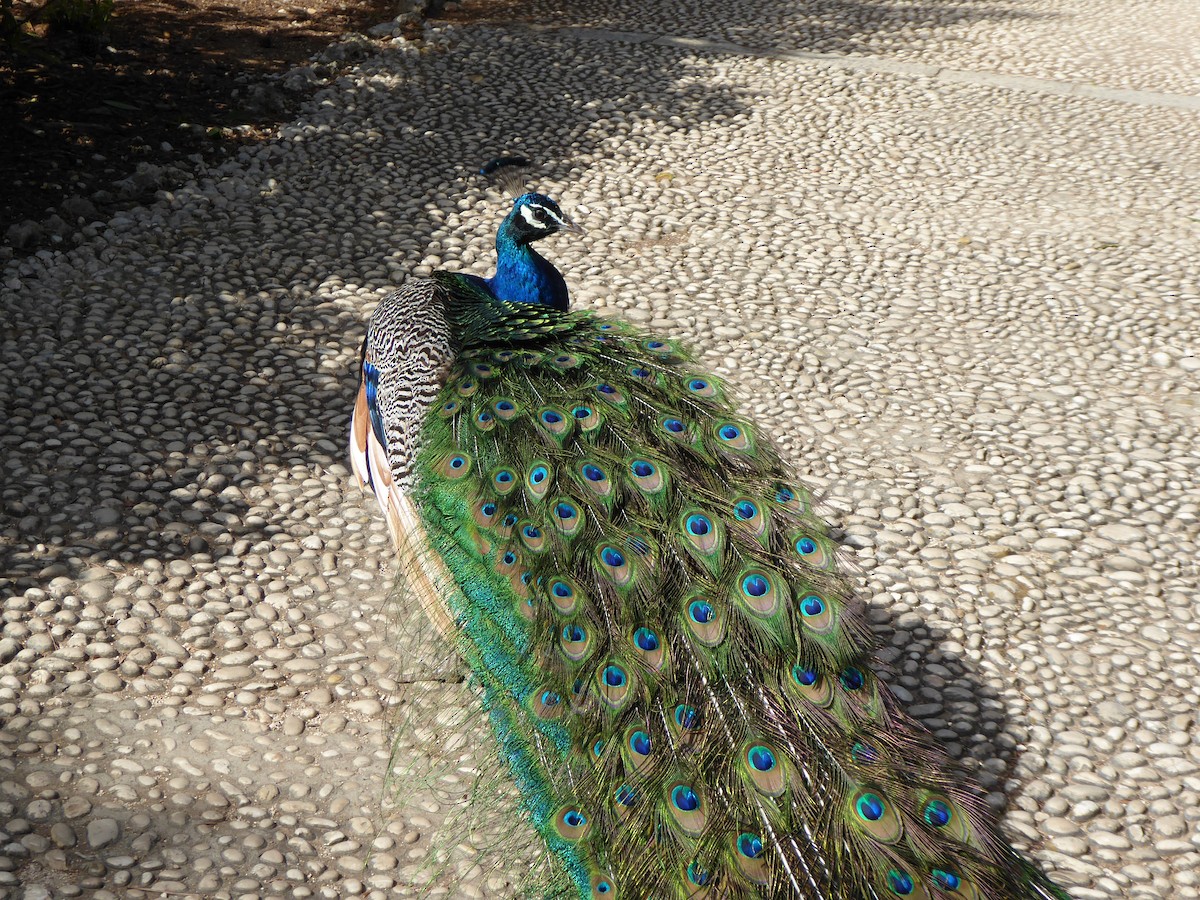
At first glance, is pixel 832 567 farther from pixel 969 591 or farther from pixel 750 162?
pixel 750 162

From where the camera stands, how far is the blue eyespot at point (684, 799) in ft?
6.55

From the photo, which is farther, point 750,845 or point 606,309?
point 606,309

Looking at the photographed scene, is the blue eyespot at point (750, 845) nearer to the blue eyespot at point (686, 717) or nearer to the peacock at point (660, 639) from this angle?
the peacock at point (660, 639)

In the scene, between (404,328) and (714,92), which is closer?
(404,328)

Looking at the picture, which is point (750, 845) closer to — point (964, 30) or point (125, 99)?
point (125, 99)

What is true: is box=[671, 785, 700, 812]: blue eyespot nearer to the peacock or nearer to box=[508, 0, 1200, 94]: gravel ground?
the peacock

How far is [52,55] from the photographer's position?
6672mm

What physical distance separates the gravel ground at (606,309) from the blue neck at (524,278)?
3.43 ft

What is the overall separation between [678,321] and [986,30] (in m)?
6.42

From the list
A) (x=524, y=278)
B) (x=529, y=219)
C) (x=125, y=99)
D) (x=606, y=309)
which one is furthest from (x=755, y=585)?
(x=125, y=99)

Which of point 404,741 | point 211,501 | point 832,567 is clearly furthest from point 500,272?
point 832,567

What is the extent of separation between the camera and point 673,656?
7.14 ft

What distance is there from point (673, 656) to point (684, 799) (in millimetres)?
298

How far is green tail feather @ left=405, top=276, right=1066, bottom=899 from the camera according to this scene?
76.8 inches
